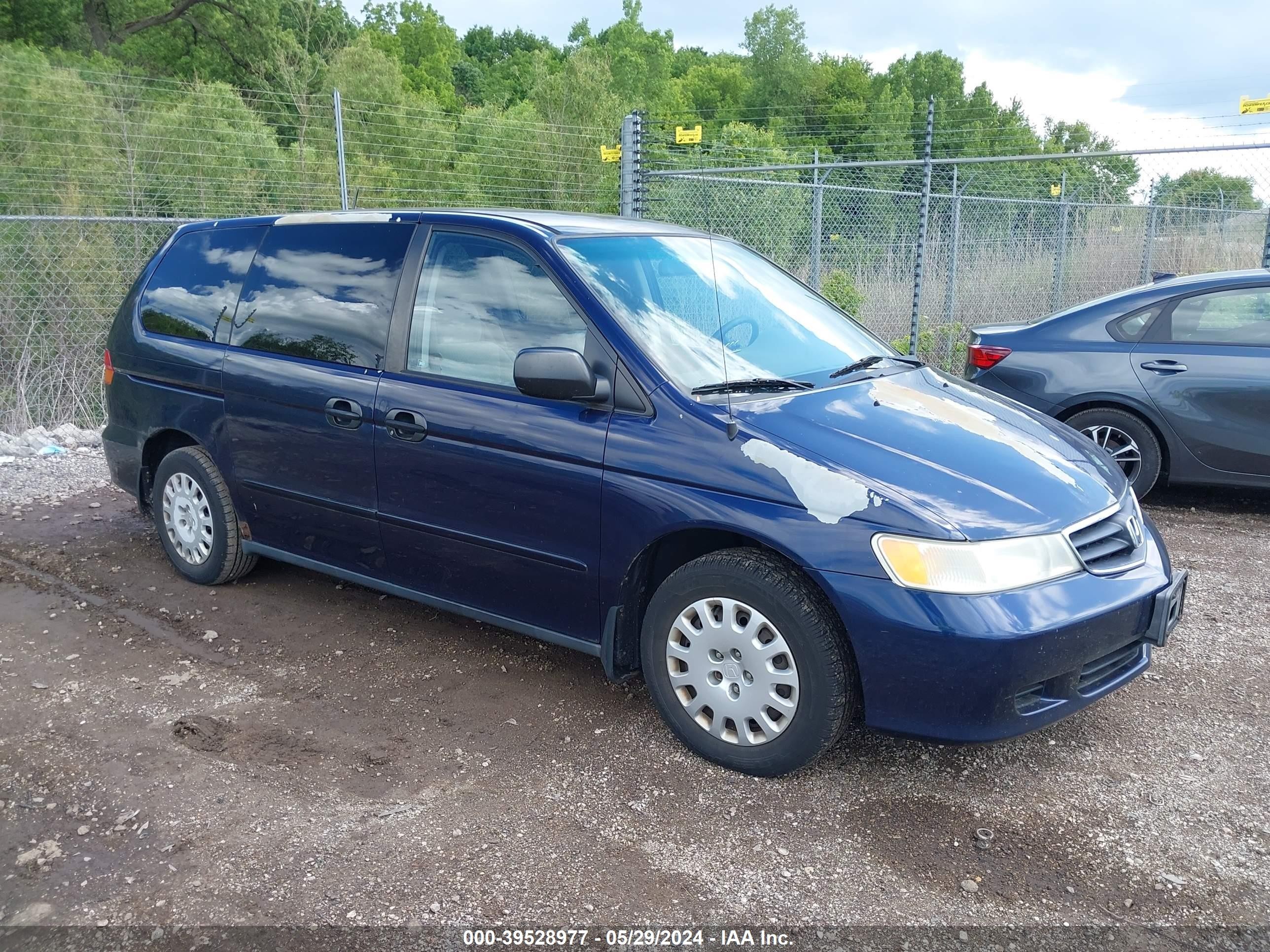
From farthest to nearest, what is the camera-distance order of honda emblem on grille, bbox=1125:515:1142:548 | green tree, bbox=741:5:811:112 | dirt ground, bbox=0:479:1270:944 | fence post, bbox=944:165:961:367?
green tree, bbox=741:5:811:112 < fence post, bbox=944:165:961:367 < honda emblem on grille, bbox=1125:515:1142:548 < dirt ground, bbox=0:479:1270:944

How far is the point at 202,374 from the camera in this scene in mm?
4738

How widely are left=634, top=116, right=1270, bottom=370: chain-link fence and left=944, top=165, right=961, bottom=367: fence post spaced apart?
24 millimetres

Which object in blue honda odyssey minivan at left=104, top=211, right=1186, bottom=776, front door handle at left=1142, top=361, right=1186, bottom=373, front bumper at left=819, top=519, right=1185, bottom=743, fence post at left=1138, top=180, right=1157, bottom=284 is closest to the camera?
front bumper at left=819, top=519, right=1185, bottom=743

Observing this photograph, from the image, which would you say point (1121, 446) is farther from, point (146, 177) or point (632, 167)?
point (146, 177)

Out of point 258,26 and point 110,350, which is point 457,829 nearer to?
point 110,350

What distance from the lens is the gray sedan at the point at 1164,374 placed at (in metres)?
6.07

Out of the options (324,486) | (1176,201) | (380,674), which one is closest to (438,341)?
(324,486)

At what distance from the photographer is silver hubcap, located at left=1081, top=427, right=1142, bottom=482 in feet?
21.0

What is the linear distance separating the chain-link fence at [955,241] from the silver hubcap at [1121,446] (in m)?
3.27

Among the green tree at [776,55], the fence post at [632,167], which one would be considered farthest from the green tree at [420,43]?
the fence post at [632,167]

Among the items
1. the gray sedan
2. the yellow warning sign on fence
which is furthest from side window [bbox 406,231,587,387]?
the yellow warning sign on fence

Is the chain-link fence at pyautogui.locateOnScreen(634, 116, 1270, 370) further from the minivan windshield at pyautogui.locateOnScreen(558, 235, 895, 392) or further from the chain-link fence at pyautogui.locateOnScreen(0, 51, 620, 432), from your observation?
the minivan windshield at pyautogui.locateOnScreen(558, 235, 895, 392)

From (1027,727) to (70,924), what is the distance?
269 centimetres

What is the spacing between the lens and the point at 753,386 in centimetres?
358
